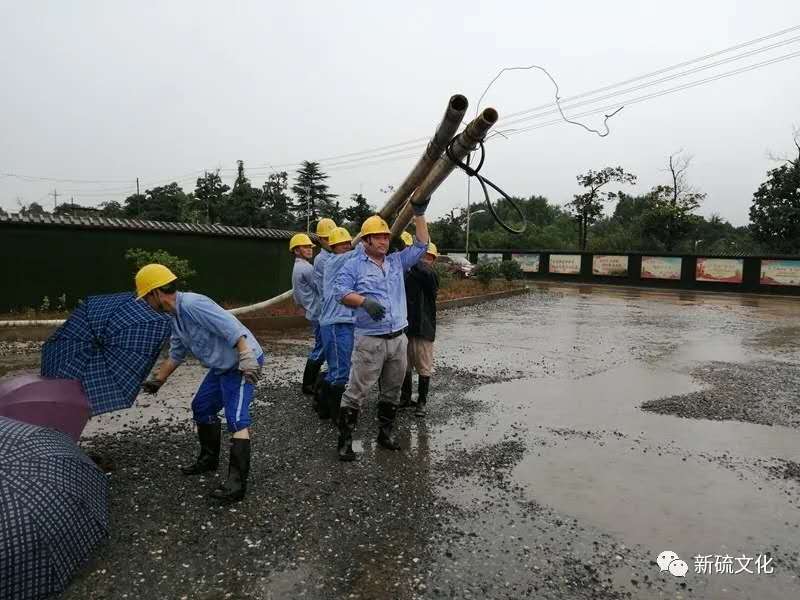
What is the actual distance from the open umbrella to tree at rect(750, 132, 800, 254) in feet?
116

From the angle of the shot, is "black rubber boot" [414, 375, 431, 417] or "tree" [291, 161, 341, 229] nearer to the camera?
"black rubber boot" [414, 375, 431, 417]

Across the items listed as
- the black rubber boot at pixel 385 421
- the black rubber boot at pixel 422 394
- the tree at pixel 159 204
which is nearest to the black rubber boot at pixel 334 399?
the black rubber boot at pixel 385 421

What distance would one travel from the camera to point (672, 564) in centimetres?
310

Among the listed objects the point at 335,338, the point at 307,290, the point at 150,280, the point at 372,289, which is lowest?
the point at 335,338

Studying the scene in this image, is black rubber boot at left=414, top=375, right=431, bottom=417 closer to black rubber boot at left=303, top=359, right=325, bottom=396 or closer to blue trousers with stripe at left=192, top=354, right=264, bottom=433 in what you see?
black rubber boot at left=303, top=359, right=325, bottom=396

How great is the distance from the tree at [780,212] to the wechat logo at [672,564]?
33.5 m

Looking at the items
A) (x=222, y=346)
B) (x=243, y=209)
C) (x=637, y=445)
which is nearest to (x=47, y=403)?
(x=222, y=346)

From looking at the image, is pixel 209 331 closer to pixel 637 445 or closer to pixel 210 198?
pixel 637 445

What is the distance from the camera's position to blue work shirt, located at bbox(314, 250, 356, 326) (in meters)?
4.87

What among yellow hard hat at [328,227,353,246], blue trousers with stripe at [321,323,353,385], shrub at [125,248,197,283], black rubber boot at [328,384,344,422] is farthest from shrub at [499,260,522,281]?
blue trousers with stripe at [321,323,353,385]

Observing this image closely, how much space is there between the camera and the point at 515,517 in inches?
143

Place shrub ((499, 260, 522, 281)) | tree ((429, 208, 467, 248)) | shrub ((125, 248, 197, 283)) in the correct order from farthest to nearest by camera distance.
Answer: tree ((429, 208, 467, 248)), shrub ((499, 260, 522, 281)), shrub ((125, 248, 197, 283))

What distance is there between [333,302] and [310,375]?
61.2 inches

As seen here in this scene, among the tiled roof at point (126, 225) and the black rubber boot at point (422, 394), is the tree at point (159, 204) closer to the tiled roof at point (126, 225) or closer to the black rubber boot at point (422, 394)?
the tiled roof at point (126, 225)
